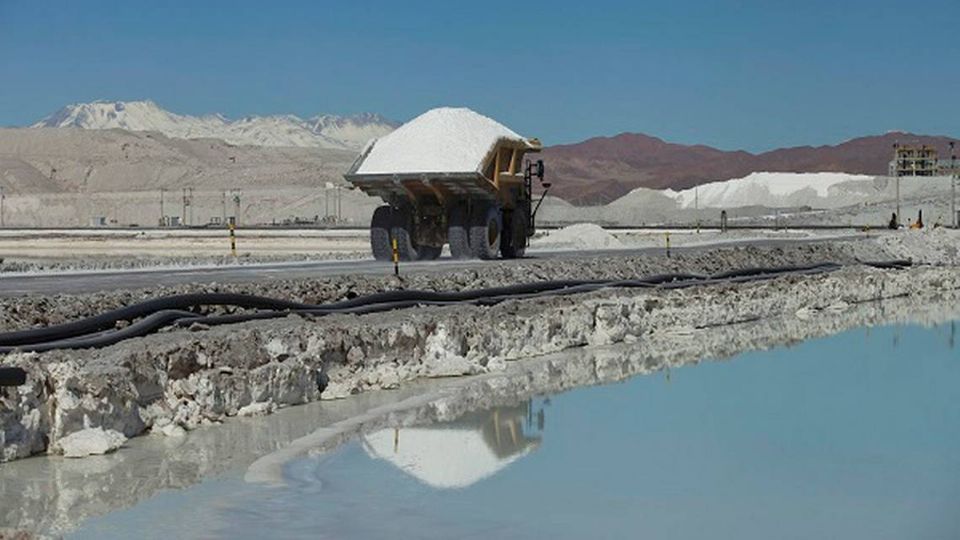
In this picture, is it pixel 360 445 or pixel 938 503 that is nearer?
pixel 938 503

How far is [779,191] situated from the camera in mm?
158750

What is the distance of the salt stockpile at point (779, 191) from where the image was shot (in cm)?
14488

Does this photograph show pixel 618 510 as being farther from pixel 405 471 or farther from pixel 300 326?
pixel 300 326

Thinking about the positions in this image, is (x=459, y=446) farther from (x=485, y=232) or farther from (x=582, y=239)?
(x=582, y=239)

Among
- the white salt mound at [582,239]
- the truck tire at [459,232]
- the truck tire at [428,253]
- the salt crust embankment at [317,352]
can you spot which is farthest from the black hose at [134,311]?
the white salt mound at [582,239]

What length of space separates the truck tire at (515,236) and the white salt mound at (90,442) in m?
20.8

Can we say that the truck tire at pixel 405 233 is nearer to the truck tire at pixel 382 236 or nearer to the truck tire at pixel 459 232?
the truck tire at pixel 382 236

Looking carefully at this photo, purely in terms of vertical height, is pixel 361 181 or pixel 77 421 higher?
pixel 361 181

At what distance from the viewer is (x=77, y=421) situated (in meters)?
11.8

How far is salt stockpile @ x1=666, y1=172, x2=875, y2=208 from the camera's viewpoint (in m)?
145

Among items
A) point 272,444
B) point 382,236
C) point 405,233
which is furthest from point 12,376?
→ point 382,236

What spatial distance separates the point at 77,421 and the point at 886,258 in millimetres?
36743

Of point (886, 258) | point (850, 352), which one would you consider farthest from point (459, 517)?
point (886, 258)

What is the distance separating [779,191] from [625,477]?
498 feet
